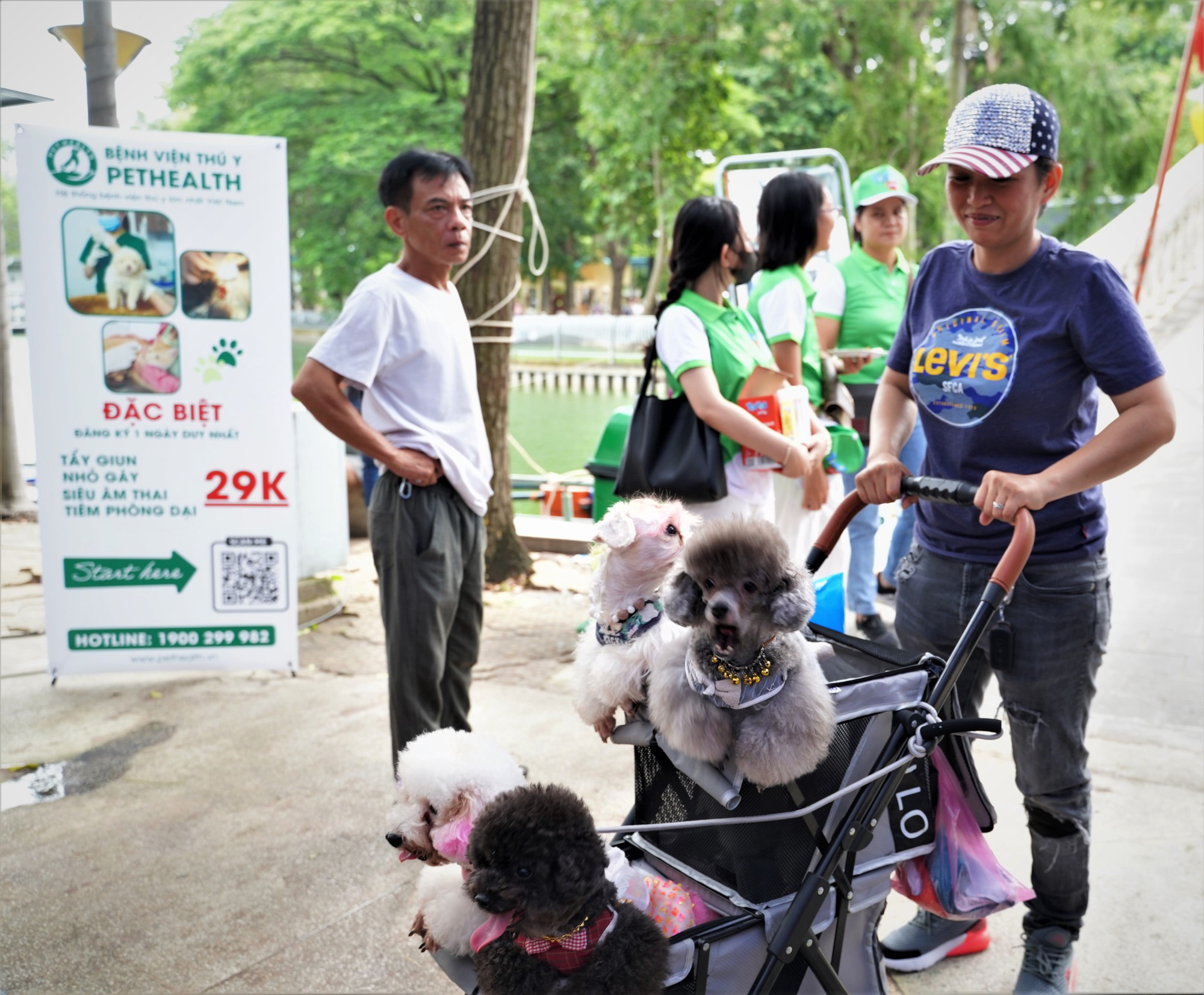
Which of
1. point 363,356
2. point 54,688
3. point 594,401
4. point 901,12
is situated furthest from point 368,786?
point 594,401

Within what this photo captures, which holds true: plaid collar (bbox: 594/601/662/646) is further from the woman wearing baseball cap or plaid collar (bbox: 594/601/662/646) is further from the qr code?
the qr code

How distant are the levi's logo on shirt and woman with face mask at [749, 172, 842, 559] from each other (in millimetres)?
1332

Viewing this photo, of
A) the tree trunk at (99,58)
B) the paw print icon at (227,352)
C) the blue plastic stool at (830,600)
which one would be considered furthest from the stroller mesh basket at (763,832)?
the tree trunk at (99,58)

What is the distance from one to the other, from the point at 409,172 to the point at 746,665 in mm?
1968

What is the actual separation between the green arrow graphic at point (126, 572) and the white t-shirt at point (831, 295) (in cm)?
300

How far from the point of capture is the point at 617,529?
6.15 ft

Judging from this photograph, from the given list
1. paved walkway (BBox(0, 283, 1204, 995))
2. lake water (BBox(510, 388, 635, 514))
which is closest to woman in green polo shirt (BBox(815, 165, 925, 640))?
paved walkway (BBox(0, 283, 1204, 995))

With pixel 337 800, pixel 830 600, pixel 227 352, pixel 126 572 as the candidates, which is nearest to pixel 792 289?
pixel 830 600

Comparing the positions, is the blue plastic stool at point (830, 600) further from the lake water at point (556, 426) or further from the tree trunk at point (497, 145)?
the lake water at point (556, 426)

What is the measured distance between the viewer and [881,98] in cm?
1384

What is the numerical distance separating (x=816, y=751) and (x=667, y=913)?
1.31 feet

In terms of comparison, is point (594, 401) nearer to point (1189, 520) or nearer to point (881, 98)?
point (881, 98)

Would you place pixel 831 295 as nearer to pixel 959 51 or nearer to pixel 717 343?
pixel 717 343

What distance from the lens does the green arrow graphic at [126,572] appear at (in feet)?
13.3
